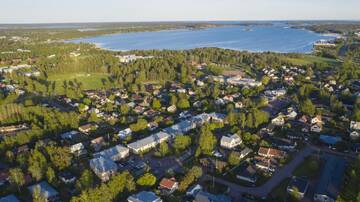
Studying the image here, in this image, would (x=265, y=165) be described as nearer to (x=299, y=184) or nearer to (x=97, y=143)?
(x=299, y=184)

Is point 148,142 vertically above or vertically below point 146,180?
above

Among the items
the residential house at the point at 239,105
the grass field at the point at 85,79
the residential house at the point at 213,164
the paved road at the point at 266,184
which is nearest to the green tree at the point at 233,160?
the residential house at the point at 213,164

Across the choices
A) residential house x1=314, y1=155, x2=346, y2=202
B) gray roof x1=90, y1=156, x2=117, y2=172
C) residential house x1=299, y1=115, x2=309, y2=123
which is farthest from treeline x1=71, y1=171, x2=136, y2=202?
residential house x1=299, y1=115, x2=309, y2=123

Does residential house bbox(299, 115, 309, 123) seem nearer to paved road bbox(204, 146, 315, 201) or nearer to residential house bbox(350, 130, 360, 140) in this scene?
residential house bbox(350, 130, 360, 140)

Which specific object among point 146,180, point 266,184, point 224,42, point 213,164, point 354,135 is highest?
point 224,42

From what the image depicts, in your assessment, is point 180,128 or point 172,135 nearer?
point 172,135

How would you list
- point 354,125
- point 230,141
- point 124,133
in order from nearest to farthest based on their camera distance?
point 230,141
point 124,133
point 354,125

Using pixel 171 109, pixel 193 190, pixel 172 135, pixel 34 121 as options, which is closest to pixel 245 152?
pixel 172 135

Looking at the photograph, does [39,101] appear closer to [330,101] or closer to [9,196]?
[9,196]
